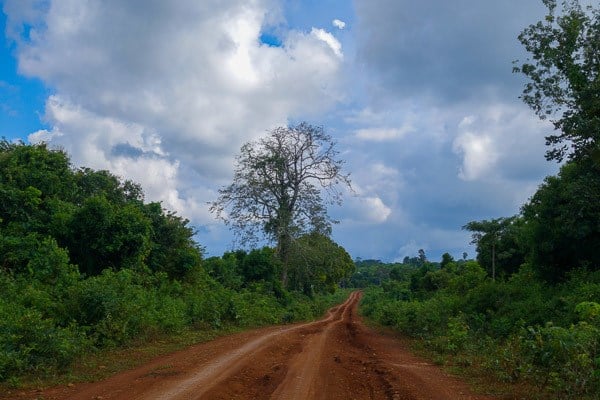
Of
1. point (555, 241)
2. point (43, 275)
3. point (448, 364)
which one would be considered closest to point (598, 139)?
point (555, 241)

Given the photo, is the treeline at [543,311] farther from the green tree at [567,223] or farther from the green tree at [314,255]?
the green tree at [314,255]

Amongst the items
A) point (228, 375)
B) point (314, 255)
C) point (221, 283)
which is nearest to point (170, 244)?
point (221, 283)

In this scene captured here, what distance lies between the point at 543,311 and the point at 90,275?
17285 mm

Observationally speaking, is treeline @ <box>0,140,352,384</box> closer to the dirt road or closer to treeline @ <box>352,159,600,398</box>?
the dirt road

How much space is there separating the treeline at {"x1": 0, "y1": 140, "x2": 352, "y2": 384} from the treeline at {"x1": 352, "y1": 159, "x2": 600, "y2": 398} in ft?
29.2

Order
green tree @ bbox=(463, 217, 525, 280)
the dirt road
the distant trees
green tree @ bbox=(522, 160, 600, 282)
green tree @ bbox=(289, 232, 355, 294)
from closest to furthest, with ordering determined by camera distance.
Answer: the dirt road, green tree @ bbox=(522, 160, 600, 282), the distant trees, green tree @ bbox=(463, 217, 525, 280), green tree @ bbox=(289, 232, 355, 294)

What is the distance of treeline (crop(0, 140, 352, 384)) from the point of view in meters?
11.2

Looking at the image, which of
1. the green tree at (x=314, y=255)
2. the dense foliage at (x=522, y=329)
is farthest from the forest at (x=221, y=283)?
the green tree at (x=314, y=255)

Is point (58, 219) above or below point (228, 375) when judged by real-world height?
above

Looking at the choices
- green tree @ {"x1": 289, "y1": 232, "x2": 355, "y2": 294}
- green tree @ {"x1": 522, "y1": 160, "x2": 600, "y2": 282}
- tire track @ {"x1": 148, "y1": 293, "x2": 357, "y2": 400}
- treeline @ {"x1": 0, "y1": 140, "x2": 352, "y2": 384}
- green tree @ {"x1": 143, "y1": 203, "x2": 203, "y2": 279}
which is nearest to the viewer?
tire track @ {"x1": 148, "y1": 293, "x2": 357, "y2": 400}

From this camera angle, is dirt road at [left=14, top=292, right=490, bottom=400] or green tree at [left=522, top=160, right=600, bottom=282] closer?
dirt road at [left=14, top=292, right=490, bottom=400]

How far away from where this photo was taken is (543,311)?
626 inches

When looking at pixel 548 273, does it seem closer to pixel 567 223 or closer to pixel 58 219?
pixel 567 223

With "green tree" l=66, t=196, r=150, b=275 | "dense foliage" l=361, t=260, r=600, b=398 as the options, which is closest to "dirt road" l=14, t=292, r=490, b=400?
"dense foliage" l=361, t=260, r=600, b=398
